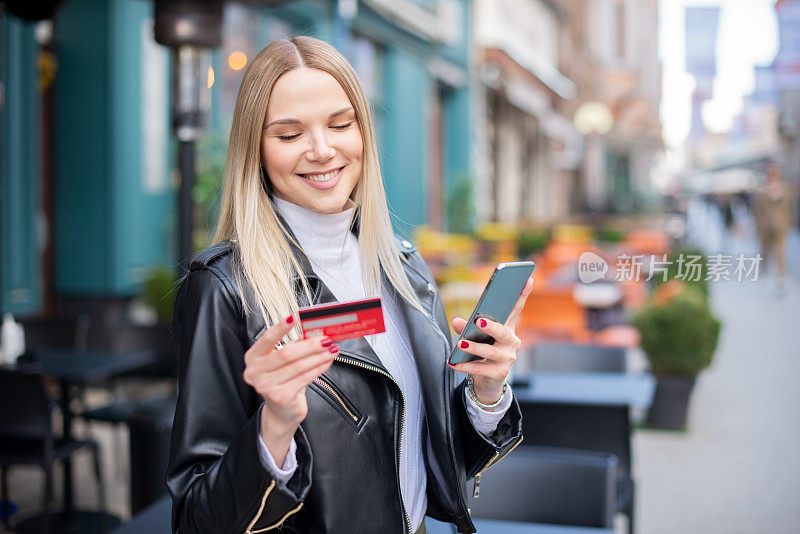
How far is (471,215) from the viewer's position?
15.4 metres

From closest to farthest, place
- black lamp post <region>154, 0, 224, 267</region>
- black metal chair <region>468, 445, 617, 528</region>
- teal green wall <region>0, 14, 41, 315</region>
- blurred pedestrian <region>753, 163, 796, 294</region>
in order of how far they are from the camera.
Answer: black metal chair <region>468, 445, 617, 528</region> → blurred pedestrian <region>753, 163, 796, 294</region> → black lamp post <region>154, 0, 224, 267</region> → teal green wall <region>0, 14, 41, 315</region>

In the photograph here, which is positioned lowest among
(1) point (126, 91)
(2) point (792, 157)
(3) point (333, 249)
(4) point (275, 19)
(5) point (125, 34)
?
(3) point (333, 249)

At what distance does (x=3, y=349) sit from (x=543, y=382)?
9.03 ft

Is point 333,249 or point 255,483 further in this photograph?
point 333,249

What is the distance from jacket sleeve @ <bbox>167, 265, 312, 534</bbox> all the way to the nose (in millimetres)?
258

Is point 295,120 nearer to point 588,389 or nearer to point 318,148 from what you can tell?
point 318,148

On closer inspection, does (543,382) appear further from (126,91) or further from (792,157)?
(126,91)

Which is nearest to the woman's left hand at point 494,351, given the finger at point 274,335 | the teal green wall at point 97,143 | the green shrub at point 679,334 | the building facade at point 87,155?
the finger at point 274,335

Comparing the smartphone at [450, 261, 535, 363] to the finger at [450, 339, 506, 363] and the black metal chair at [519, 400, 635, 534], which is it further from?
the black metal chair at [519, 400, 635, 534]

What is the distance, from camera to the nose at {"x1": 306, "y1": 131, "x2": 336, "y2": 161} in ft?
4.53

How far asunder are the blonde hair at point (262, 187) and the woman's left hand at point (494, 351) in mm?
285

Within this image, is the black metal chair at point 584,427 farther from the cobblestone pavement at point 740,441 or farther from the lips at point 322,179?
the lips at point 322,179

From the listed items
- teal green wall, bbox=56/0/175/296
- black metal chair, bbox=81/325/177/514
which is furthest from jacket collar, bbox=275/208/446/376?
teal green wall, bbox=56/0/175/296

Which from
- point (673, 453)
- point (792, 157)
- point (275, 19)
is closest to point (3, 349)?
point (792, 157)
